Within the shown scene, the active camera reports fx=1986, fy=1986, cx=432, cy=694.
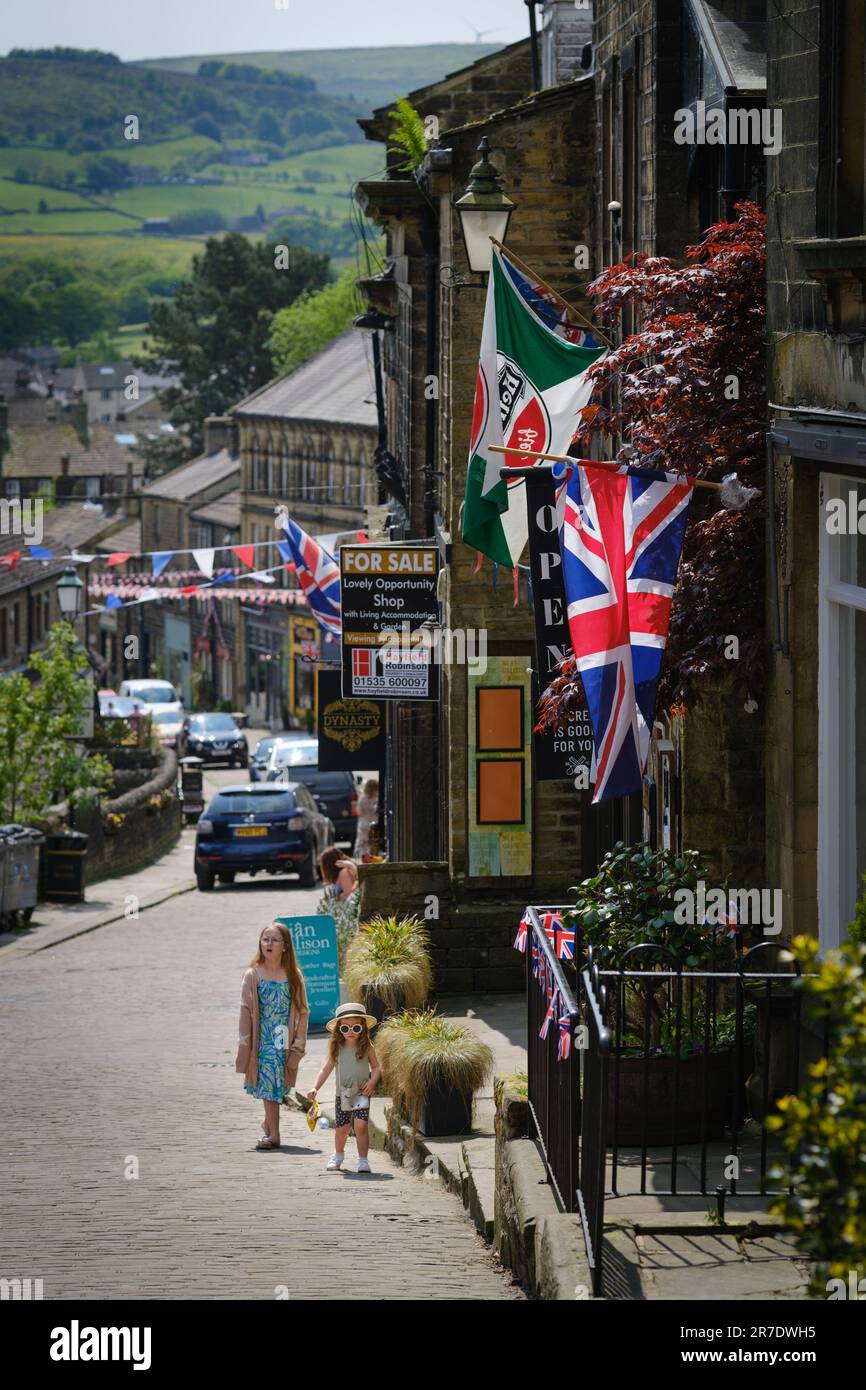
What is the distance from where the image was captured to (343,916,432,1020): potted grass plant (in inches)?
576

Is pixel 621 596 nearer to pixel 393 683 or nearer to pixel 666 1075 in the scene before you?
pixel 666 1075

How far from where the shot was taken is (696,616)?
363 inches

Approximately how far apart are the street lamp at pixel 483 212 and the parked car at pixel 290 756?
26.2m

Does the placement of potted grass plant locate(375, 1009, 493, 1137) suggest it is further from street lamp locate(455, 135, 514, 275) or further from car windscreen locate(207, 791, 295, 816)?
car windscreen locate(207, 791, 295, 816)

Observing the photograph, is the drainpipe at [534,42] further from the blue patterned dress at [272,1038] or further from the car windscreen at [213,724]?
the car windscreen at [213,724]

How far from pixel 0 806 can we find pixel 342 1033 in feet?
60.2

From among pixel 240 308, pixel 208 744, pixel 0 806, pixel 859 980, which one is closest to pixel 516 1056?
pixel 859 980

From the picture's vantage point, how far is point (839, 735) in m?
8.67

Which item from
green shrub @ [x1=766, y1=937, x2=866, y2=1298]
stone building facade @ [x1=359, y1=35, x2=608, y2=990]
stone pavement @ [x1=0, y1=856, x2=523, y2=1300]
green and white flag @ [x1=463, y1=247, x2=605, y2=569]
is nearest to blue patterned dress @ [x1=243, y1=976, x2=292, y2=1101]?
stone pavement @ [x1=0, y1=856, x2=523, y2=1300]

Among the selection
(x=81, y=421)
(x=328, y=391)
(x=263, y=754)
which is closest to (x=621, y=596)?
(x=263, y=754)

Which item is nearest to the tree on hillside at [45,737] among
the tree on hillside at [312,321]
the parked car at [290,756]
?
the parked car at [290,756]

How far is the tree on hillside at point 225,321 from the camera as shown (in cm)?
9681

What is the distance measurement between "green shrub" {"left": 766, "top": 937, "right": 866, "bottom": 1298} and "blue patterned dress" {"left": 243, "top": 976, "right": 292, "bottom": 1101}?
26.6ft
